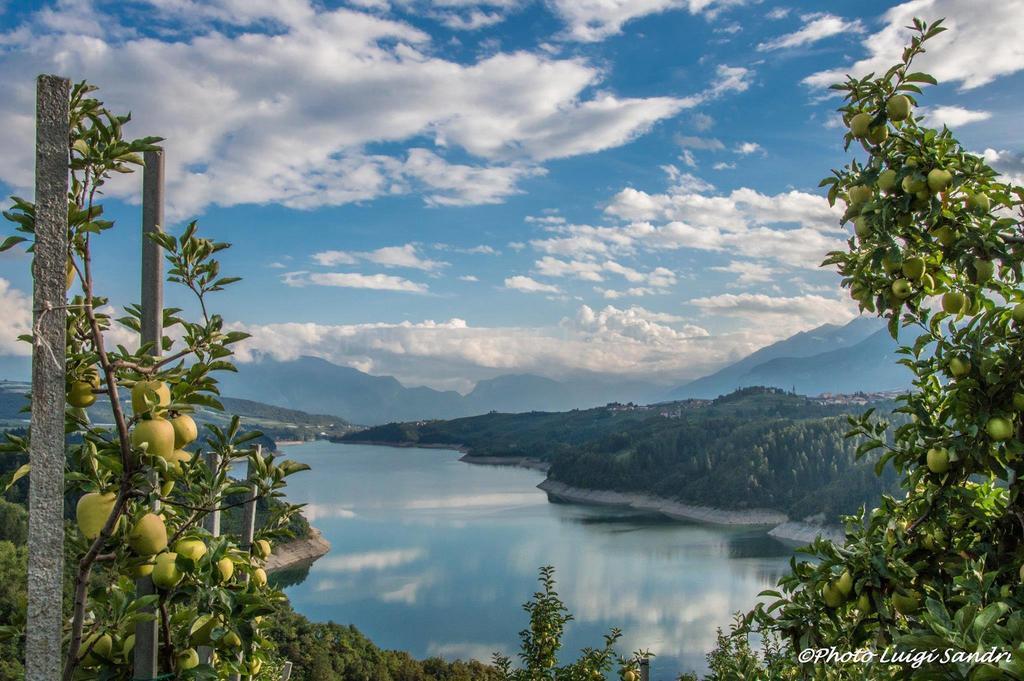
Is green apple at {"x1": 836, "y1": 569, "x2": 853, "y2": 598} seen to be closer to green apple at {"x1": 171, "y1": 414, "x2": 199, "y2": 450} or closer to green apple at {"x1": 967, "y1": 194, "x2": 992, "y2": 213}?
green apple at {"x1": 967, "y1": 194, "x2": 992, "y2": 213}

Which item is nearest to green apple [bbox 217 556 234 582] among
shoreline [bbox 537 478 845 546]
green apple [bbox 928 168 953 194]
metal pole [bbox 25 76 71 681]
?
metal pole [bbox 25 76 71 681]

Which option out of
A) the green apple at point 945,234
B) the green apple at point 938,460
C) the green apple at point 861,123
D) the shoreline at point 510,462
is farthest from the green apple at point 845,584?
the shoreline at point 510,462

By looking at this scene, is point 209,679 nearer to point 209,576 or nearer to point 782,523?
point 209,576

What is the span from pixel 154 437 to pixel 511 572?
37.4 m

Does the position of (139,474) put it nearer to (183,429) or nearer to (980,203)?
(183,429)

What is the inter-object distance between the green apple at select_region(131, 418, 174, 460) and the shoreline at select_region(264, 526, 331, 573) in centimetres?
3878

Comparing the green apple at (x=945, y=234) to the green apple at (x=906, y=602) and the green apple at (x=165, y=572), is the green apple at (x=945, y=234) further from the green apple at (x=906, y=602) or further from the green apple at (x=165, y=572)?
the green apple at (x=165, y=572)

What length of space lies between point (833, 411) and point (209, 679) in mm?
96038

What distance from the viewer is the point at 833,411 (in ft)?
290

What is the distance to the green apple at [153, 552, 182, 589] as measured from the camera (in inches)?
56.1

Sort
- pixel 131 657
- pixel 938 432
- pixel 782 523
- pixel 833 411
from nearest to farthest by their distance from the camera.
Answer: pixel 131 657 < pixel 938 432 < pixel 782 523 < pixel 833 411

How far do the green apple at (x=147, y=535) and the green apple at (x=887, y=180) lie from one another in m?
1.94

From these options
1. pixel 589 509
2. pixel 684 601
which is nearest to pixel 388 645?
pixel 684 601

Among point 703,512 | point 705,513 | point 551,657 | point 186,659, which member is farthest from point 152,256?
point 703,512
